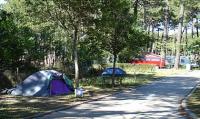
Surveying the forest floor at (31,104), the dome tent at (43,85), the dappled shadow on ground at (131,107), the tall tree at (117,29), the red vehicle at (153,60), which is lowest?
the dappled shadow on ground at (131,107)

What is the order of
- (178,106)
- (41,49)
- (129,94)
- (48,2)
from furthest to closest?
(41,49)
(129,94)
(48,2)
(178,106)

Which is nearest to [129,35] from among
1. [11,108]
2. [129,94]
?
[129,94]

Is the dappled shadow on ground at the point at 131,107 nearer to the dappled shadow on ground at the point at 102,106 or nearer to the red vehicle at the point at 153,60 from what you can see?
the dappled shadow on ground at the point at 102,106

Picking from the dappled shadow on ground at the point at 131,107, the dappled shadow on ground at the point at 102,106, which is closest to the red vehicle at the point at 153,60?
the dappled shadow on ground at the point at 131,107

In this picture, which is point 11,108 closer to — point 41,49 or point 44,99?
point 44,99

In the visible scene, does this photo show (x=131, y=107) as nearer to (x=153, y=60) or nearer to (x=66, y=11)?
(x=66, y=11)

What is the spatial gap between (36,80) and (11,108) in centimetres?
580

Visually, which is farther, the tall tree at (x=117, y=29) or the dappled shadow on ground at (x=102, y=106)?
the tall tree at (x=117, y=29)

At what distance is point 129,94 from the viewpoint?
2431cm

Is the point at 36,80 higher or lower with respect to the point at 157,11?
lower

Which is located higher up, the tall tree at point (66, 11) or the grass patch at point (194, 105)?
the tall tree at point (66, 11)

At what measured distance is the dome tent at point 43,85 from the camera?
22.3 m

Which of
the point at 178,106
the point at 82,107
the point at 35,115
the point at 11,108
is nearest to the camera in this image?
the point at 35,115

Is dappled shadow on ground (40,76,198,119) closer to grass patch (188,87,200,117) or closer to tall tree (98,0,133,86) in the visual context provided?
grass patch (188,87,200,117)
